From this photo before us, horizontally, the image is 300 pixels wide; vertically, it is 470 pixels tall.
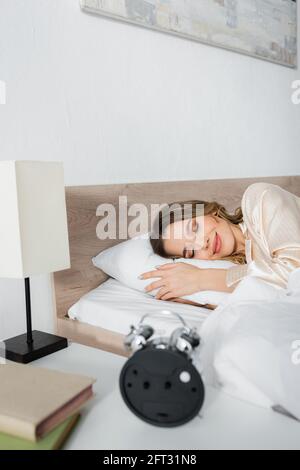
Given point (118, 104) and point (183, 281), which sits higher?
point (118, 104)

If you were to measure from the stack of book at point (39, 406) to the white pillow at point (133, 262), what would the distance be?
53cm

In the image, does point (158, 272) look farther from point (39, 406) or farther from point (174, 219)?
→ point (39, 406)

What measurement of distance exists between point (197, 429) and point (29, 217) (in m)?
0.60

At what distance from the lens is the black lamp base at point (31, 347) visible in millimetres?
1082

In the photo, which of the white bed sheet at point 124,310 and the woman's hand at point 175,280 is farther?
the woman's hand at point 175,280

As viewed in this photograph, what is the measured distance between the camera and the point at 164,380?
0.73 m

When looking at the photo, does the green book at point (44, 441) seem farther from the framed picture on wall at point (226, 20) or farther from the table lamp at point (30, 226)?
the framed picture on wall at point (226, 20)

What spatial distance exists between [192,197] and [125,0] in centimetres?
77

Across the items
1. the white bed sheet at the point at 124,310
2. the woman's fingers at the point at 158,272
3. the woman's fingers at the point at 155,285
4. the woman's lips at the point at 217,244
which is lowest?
the white bed sheet at the point at 124,310

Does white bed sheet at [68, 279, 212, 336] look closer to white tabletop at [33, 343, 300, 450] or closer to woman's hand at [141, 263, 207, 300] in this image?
woman's hand at [141, 263, 207, 300]

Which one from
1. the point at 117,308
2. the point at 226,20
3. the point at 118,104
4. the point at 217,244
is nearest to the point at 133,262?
the point at 117,308

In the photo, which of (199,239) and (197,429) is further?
(199,239)

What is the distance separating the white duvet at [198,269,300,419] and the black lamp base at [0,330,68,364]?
0.42 m

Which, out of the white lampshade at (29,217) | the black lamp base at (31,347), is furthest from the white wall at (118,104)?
the white lampshade at (29,217)
